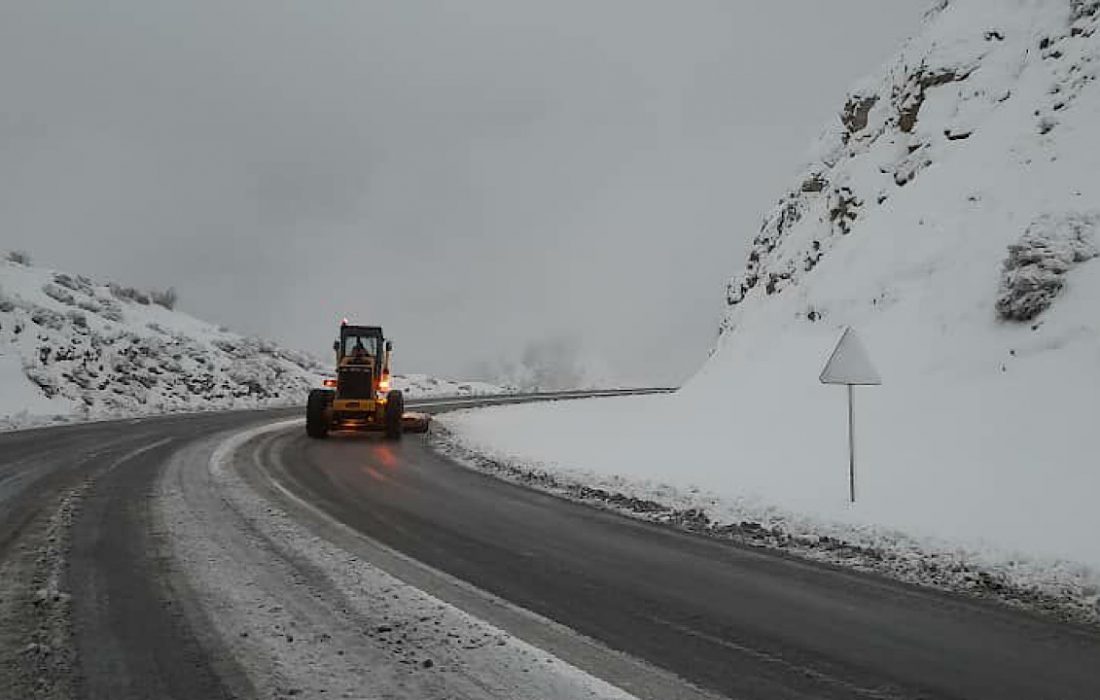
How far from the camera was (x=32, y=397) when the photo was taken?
22.2 metres

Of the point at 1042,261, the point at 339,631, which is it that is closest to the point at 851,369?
the point at 1042,261

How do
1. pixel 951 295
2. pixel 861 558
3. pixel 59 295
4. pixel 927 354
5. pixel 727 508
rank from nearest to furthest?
pixel 861 558 → pixel 727 508 → pixel 927 354 → pixel 951 295 → pixel 59 295

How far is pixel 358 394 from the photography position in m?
18.1

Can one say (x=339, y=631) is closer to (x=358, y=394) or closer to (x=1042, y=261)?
(x=358, y=394)

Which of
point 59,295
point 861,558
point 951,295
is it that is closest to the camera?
point 861,558

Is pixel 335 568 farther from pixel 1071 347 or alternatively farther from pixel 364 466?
pixel 1071 347

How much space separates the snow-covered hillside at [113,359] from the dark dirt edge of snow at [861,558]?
687 inches

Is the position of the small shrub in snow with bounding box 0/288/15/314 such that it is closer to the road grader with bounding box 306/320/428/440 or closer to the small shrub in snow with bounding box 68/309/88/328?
the small shrub in snow with bounding box 68/309/88/328

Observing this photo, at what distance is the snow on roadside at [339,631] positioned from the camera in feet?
11.7

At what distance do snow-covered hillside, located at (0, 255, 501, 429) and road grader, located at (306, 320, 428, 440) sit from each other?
8.66m

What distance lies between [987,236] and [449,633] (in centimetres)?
1669

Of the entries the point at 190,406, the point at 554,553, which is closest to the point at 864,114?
the point at 554,553

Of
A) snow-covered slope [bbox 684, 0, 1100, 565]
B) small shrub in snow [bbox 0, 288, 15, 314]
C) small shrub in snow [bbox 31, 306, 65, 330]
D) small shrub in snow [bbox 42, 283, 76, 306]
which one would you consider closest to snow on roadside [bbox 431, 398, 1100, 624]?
snow-covered slope [bbox 684, 0, 1100, 565]

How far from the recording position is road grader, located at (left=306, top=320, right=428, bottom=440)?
17.3 meters
